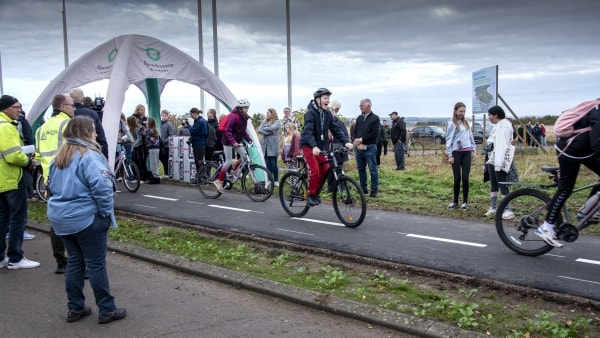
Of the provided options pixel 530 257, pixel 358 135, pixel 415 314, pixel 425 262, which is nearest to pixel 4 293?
pixel 415 314

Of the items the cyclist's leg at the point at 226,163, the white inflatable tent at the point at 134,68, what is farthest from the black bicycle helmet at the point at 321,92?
the white inflatable tent at the point at 134,68

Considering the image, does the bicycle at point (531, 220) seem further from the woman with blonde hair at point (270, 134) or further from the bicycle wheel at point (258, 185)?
the woman with blonde hair at point (270, 134)

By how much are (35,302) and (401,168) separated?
14157mm

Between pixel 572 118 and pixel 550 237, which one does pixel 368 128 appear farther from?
pixel 572 118

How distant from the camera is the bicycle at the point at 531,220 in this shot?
229 inches

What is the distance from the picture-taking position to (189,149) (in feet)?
47.5

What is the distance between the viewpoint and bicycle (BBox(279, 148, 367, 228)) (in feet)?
26.4

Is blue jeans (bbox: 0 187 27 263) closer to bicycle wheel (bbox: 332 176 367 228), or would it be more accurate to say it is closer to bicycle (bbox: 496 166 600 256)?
bicycle wheel (bbox: 332 176 367 228)

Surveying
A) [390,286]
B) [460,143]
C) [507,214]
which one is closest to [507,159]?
[460,143]

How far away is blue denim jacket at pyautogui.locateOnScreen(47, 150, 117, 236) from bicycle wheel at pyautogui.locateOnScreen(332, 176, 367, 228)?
4.31m

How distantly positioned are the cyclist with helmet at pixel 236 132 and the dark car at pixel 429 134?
28.7 m

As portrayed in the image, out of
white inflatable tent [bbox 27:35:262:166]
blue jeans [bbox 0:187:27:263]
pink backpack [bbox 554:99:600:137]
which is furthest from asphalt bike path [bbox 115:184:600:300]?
white inflatable tent [bbox 27:35:262:166]

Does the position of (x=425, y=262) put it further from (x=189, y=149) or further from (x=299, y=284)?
(x=189, y=149)

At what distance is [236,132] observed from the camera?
1103cm
